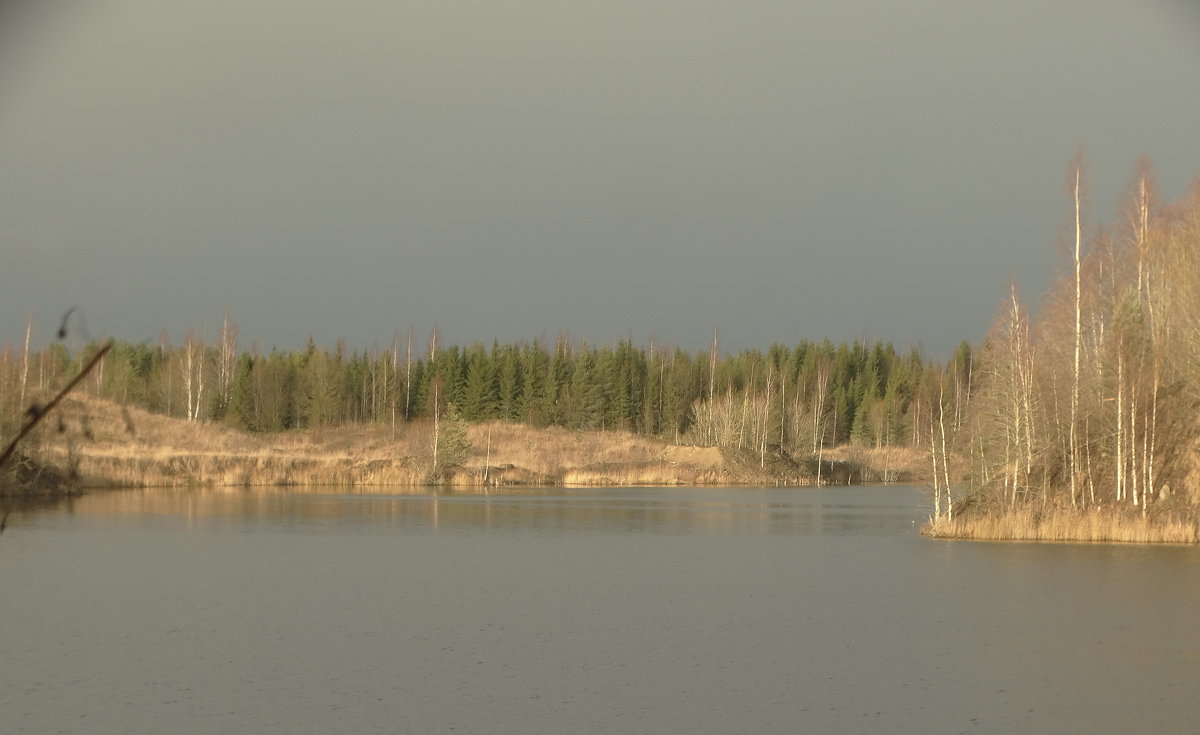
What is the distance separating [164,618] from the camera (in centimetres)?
1762

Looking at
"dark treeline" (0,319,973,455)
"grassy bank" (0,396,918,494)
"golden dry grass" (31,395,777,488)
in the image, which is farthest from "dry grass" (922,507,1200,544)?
"dark treeline" (0,319,973,455)

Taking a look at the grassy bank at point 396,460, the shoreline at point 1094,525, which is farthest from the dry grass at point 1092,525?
the grassy bank at point 396,460

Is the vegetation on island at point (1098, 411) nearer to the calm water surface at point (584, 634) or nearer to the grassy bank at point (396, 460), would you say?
the calm water surface at point (584, 634)

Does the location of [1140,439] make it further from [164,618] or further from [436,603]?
[164,618]

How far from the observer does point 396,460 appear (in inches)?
2352

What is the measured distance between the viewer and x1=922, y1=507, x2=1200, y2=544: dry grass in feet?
89.3

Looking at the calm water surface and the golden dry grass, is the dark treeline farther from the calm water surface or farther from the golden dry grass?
the calm water surface

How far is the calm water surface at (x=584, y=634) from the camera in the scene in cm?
1206

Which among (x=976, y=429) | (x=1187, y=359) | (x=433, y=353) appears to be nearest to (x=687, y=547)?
(x=976, y=429)

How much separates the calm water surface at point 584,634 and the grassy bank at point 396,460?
21.2 m

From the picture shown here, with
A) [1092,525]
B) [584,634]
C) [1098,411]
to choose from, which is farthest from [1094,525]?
[584,634]

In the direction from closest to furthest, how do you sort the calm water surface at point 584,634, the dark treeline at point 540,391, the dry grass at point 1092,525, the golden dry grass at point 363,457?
the calm water surface at point 584,634, the dry grass at point 1092,525, the golden dry grass at point 363,457, the dark treeline at point 540,391

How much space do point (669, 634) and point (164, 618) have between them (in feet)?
24.6

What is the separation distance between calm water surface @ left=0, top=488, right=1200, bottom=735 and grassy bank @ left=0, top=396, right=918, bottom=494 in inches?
833
